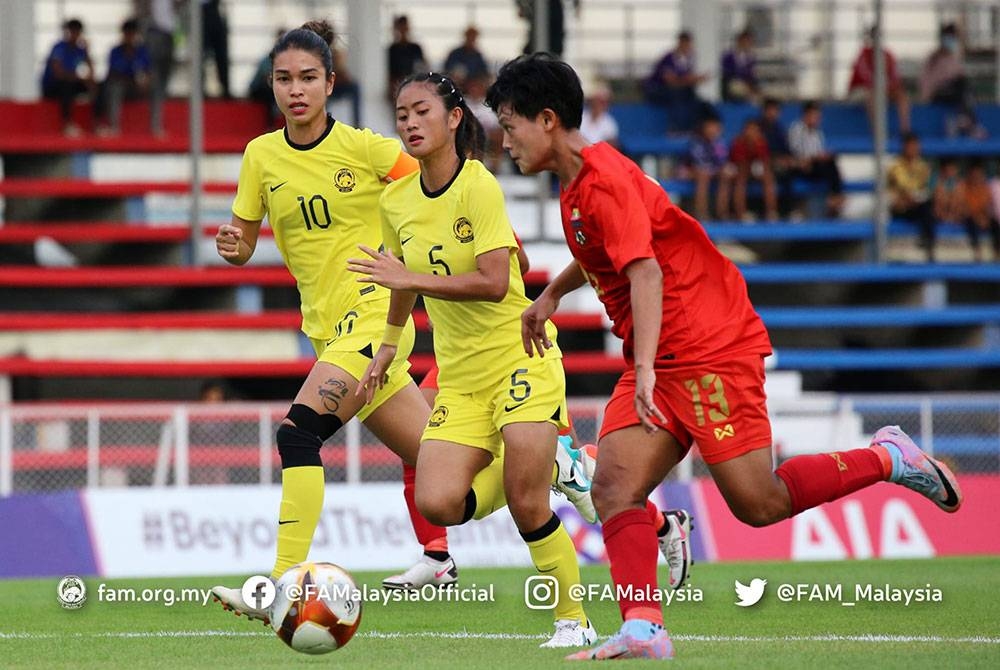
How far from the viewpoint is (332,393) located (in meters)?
8.27

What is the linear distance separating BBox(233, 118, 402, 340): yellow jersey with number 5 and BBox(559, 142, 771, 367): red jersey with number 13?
1.95 meters

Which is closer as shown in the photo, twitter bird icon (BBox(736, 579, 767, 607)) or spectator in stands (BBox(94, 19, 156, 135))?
twitter bird icon (BBox(736, 579, 767, 607))

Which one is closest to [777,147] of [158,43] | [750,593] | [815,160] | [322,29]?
[815,160]

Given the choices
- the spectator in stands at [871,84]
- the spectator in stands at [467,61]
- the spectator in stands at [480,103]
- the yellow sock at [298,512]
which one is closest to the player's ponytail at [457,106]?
the yellow sock at [298,512]

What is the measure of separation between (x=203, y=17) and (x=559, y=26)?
4.20 m

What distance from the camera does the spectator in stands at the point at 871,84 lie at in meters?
22.8

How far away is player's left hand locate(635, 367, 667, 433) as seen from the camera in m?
6.22

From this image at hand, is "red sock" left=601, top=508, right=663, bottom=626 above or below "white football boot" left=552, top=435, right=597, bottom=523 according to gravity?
above

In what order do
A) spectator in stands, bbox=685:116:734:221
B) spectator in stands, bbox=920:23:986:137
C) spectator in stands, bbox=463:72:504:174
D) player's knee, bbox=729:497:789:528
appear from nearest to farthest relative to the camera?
player's knee, bbox=729:497:789:528
spectator in stands, bbox=463:72:504:174
spectator in stands, bbox=685:116:734:221
spectator in stands, bbox=920:23:986:137

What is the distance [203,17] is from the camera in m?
21.1

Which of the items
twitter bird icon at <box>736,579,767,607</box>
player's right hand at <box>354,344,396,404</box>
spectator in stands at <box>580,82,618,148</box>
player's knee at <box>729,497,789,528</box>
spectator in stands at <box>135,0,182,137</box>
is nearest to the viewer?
player's knee at <box>729,497,789,528</box>

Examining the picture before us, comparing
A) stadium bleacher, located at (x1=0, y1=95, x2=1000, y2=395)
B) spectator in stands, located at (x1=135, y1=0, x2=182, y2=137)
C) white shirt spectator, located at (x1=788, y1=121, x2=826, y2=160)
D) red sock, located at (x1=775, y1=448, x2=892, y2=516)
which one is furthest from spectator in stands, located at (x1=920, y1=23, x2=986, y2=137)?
red sock, located at (x1=775, y1=448, x2=892, y2=516)

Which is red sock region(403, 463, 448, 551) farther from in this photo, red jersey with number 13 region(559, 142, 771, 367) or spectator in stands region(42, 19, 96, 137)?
spectator in stands region(42, 19, 96, 137)

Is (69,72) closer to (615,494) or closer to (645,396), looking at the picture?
(615,494)
